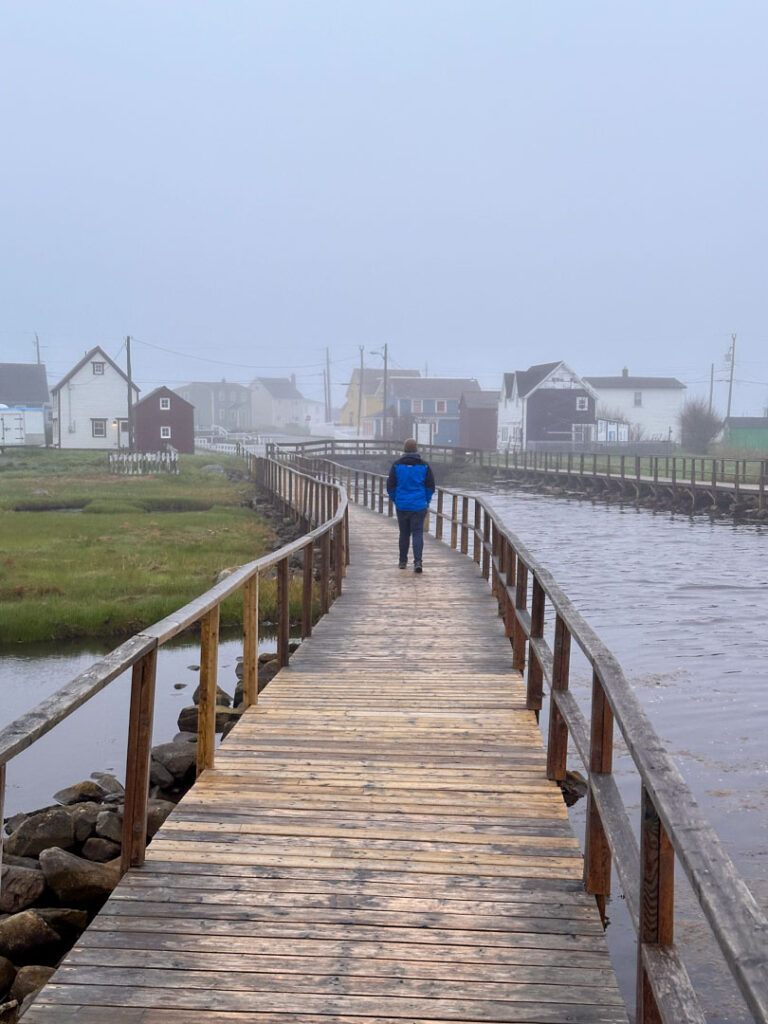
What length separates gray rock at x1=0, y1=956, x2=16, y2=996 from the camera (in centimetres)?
528

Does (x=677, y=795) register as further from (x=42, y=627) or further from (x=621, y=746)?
(x=42, y=627)

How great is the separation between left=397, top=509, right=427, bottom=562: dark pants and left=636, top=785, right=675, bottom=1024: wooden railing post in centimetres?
1233

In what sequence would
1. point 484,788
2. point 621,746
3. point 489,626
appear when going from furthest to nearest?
point 489,626 < point 621,746 < point 484,788

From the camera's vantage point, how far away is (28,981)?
5.07 metres

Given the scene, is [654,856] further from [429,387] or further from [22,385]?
[429,387]

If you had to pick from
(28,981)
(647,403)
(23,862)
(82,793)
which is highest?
(647,403)

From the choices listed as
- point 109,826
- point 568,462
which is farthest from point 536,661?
point 568,462

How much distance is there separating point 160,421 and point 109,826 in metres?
67.2

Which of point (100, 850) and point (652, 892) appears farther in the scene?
point (100, 850)

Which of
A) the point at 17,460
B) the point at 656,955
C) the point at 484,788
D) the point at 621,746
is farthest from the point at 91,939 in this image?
the point at 17,460

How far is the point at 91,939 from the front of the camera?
4.06 metres

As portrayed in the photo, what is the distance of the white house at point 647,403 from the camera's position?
8975cm

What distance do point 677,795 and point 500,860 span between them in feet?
7.15

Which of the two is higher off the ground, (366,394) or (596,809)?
(366,394)
